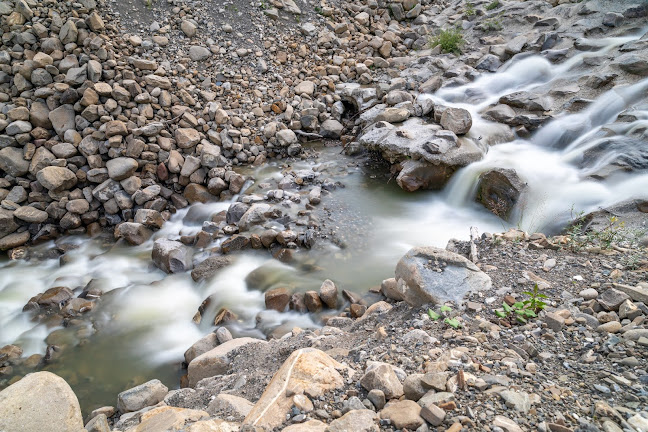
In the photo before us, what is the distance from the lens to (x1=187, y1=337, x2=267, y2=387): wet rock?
362cm

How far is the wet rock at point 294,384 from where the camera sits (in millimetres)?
2119

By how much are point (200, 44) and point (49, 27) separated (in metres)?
2.76

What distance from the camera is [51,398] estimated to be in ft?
7.76

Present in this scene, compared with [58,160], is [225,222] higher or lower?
lower

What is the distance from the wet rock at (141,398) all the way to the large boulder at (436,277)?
90.3 inches

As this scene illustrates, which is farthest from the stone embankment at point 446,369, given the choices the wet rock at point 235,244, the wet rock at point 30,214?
the wet rock at point 30,214

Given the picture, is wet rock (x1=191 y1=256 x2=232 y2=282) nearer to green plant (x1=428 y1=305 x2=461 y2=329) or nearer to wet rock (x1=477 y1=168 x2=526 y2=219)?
green plant (x1=428 y1=305 x2=461 y2=329)

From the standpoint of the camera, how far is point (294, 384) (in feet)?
7.47

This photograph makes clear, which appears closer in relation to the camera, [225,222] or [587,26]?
[225,222]

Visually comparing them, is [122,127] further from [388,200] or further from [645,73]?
[645,73]

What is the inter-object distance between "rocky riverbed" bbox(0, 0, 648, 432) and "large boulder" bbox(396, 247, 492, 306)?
0.02m

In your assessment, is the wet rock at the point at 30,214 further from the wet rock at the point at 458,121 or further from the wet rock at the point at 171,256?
the wet rock at the point at 458,121

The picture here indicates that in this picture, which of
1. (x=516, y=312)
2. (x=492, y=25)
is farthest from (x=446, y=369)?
(x=492, y=25)

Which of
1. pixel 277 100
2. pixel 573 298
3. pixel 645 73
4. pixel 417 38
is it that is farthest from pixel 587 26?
pixel 573 298
